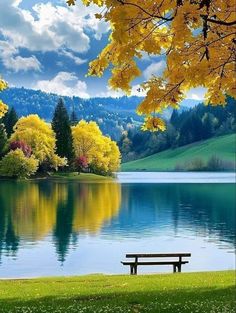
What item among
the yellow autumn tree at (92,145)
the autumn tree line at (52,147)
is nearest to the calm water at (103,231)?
the autumn tree line at (52,147)

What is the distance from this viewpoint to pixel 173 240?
50.8 meters

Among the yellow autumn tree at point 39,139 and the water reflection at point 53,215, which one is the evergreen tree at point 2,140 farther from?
the water reflection at point 53,215

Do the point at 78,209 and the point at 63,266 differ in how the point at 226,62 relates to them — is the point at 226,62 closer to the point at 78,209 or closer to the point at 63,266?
the point at 63,266

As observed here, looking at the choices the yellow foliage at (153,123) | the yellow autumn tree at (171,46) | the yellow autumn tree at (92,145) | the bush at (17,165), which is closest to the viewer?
the yellow autumn tree at (171,46)

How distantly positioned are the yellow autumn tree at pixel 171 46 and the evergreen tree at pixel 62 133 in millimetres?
135911

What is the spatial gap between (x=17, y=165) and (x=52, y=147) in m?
14.9

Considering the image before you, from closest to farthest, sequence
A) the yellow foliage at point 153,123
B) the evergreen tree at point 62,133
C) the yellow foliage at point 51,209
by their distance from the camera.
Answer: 1. the yellow foliage at point 153,123
2. the yellow foliage at point 51,209
3. the evergreen tree at point 62,133

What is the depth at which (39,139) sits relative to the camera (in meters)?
142

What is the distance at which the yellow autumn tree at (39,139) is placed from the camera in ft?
463

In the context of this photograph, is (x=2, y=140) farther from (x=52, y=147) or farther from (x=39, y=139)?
(x=52, y=147)

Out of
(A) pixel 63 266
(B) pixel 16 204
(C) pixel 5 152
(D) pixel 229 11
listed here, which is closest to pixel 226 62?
(D) pixel 229 11

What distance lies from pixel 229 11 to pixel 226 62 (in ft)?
6.00

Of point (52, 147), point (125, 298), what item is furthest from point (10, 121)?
point (125, 298)

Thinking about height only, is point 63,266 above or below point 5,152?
below
